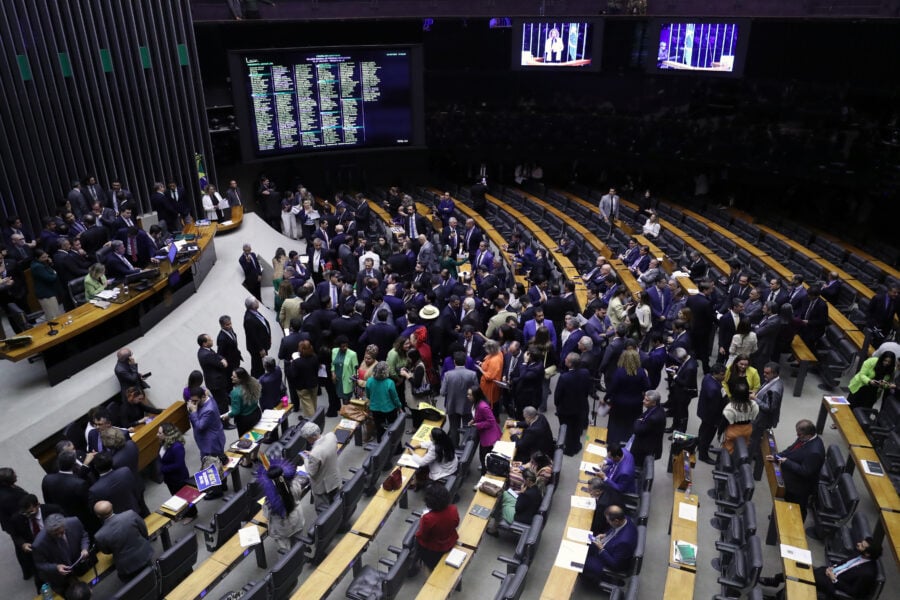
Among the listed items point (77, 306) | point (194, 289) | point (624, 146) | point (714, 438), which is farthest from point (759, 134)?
point (77, 306)

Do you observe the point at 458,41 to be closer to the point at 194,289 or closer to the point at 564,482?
the point at 194,289

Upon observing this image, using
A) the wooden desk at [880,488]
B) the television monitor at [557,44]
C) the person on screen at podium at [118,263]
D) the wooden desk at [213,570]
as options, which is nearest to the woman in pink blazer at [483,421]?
the wooden desk at [213,570]

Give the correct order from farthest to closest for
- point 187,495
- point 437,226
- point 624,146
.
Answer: point 624,146 < point 437,226 < point 187,495

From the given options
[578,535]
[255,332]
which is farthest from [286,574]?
[255,332]

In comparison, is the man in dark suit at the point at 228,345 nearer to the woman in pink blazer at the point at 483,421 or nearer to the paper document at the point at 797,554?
the woman in pink blazer at the point at 483,421

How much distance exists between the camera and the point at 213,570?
613cm

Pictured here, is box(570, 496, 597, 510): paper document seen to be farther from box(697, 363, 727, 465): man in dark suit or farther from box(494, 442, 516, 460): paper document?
box(697, 363, 727, 465): man in dark suit

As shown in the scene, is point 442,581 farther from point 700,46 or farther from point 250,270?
point 700,46

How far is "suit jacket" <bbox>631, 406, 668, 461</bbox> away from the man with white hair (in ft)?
10.5

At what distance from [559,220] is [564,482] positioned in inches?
342

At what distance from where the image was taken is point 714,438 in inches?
342

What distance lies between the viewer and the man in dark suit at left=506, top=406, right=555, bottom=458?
709cm

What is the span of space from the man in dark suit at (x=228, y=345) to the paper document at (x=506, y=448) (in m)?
3.76

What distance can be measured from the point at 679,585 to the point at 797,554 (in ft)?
3.85
